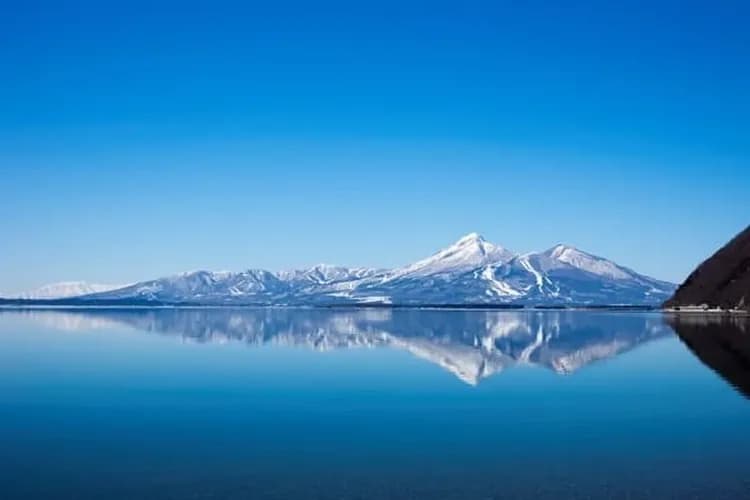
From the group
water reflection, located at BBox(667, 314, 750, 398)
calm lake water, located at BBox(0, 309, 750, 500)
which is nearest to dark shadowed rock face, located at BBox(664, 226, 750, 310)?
water reflection, located at BBox(667, 314, 750, 398)

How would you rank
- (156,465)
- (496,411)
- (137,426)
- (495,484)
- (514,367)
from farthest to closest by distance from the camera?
(514,367), (496,411), (137,426), (156,465), (495,484)

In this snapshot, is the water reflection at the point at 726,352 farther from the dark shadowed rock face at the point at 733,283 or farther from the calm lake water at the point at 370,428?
the dark shadowed rock face at the point at 733,283

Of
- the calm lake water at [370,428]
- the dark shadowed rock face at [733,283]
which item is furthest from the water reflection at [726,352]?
the dark shadowed rock face at [733,283]

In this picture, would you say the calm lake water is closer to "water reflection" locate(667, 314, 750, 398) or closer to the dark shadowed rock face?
"water reflection" locate(667, 314, 750, 398)

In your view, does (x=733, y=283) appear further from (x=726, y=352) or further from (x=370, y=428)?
(x=370, y=428)

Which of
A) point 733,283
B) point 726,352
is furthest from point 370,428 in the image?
point 733,283

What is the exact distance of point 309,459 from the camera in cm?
2402

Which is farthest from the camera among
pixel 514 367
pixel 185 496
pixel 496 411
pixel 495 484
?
pixel 514 367

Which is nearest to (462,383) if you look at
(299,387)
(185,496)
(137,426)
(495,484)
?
(299,387)

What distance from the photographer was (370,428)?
29484 mm

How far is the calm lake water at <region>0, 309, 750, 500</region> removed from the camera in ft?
69.4

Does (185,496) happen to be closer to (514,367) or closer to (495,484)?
(495,484)

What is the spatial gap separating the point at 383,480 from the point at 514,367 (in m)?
33.6

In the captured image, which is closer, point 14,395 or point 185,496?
point 185,496
